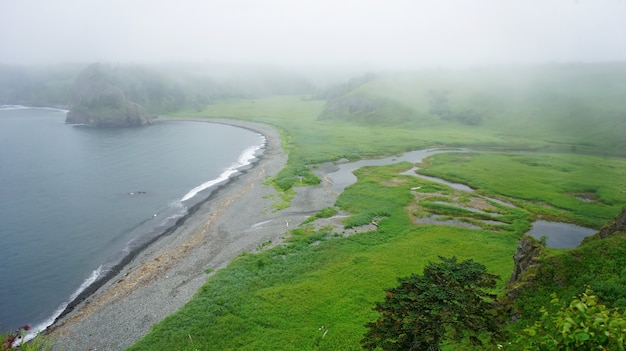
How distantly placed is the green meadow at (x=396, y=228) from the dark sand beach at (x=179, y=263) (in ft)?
10.4

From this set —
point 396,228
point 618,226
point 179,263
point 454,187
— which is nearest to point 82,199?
point 179,263

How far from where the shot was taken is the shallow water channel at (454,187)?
5828 centimetres

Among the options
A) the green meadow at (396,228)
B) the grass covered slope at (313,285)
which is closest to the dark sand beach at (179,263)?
the green meadow at (396,228)

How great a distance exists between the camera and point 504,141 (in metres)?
149

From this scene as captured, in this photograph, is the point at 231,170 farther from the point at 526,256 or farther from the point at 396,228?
the point at 526,256

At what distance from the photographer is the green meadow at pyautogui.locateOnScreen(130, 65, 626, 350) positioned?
3484 cm

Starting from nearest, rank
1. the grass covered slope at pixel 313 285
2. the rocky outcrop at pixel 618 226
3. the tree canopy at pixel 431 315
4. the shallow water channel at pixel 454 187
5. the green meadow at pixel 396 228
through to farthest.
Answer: the tree canopy at pixel 431 315, the rocky outcrop at pixel 618 226, the grass covered slope at pixel 313 285, the green meadow at pixel 396 228, the shallow water channel at pixel 454 187

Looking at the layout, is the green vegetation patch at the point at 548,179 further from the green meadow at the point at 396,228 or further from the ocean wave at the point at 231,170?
the ocean wave at the point at 231,170

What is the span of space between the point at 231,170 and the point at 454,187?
64751mm

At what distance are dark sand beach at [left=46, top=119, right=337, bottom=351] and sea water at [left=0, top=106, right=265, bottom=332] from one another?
4.39m

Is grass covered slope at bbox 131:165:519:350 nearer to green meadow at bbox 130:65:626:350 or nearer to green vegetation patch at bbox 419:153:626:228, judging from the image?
green meadow at bbox 130:65:626:350

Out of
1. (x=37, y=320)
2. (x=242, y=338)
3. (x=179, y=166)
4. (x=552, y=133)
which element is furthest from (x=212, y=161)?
(x=552, y=133)

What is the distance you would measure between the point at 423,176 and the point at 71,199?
3510 inches

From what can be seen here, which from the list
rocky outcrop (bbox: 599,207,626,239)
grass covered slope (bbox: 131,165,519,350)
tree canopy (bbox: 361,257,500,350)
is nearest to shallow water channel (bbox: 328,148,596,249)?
grass covered slope (bbox: 131,165,519,350)
